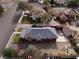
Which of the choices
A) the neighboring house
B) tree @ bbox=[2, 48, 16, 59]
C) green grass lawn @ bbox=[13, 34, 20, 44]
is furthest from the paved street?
the neighboring house

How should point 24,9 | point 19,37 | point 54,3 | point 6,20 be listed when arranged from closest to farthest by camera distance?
point 19,37
point 6,20
point 24,9
point 54,3

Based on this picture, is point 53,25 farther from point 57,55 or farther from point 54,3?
point 54,3

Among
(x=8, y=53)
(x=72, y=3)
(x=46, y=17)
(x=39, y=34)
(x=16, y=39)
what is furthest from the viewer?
(x=72, y=3)

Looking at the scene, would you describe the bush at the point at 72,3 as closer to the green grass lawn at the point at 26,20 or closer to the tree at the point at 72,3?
the tree at the point at 72,3

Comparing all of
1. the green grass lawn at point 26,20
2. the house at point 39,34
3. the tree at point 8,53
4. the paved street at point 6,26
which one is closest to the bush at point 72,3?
the green grass lawn at point 26,20

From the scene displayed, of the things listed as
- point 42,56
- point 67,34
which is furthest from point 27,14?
point 42,56

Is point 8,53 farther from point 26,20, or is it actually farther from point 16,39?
point 26,20

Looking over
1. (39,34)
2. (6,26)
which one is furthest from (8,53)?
(6,26)
